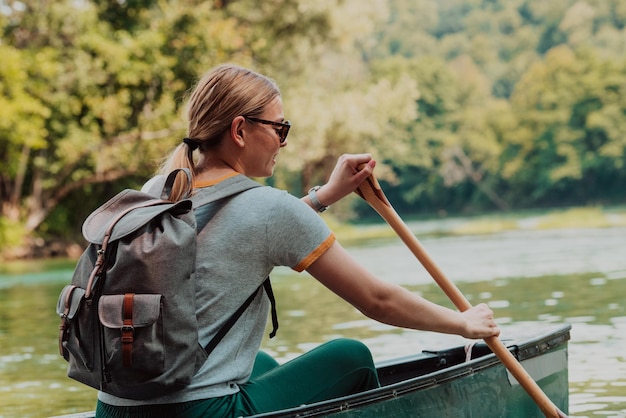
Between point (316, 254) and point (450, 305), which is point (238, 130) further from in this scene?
point (450, 305)

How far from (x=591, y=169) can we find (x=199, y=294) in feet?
182

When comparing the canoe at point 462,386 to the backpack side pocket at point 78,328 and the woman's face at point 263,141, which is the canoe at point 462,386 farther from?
the woman's face at point 263,141

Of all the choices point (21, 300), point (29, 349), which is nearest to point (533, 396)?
point (29, 349)

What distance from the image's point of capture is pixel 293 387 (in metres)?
2.87

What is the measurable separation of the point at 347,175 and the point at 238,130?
25.7 inches

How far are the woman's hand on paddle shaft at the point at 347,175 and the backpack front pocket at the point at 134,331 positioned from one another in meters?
0.99

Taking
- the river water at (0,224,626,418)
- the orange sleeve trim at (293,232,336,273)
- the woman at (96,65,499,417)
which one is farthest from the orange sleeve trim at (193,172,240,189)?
the river water at (0,224,626,418)

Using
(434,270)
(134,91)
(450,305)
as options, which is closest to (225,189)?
(434,270)

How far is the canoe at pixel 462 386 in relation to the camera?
302 cm

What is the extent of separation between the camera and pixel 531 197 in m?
58.9

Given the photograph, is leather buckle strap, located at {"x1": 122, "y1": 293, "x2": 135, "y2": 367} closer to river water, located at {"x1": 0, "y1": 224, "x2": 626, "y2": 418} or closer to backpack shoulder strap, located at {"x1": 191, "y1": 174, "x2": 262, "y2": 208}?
backpack shoulder strap, located at {"x1": 191, "y1": 174, "x2": 262, "y2": 208}

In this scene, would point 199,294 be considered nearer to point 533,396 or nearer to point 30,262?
point 533,396

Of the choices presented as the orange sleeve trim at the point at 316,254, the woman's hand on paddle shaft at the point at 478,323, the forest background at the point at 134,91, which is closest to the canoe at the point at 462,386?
the woman's hand on paddle shaft at the point at 478,323

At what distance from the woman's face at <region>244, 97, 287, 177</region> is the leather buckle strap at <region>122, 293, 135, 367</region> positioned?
0.51 meters
